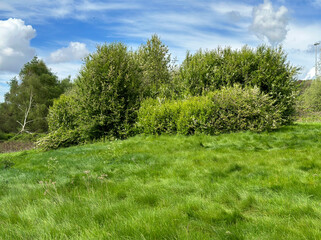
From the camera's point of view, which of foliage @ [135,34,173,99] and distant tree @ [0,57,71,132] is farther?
distant tree @ [0,57,71,132]

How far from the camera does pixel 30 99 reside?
37.3m

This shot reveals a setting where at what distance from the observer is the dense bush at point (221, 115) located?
1403 centimetres

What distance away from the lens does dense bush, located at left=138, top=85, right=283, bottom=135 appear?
1403 cm

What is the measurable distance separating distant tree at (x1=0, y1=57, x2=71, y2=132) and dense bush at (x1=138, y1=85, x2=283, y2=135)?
30.1m

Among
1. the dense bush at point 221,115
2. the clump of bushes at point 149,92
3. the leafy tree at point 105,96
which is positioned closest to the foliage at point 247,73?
the clump of bushes at point 149,92

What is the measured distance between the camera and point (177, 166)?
280 inches

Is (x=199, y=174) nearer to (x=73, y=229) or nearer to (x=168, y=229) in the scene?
(x=168, y=229)

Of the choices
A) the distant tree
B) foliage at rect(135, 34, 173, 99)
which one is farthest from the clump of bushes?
the distant tree

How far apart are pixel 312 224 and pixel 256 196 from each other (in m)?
1.23

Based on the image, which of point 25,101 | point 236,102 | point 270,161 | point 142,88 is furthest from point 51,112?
point 25,101

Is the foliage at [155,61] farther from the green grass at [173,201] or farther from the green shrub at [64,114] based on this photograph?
the green grass at [173,201]

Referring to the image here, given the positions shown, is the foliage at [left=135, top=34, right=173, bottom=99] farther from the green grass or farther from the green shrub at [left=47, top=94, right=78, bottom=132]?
the green grass

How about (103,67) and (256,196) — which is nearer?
(256,196)

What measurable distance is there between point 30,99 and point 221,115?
112 ft
